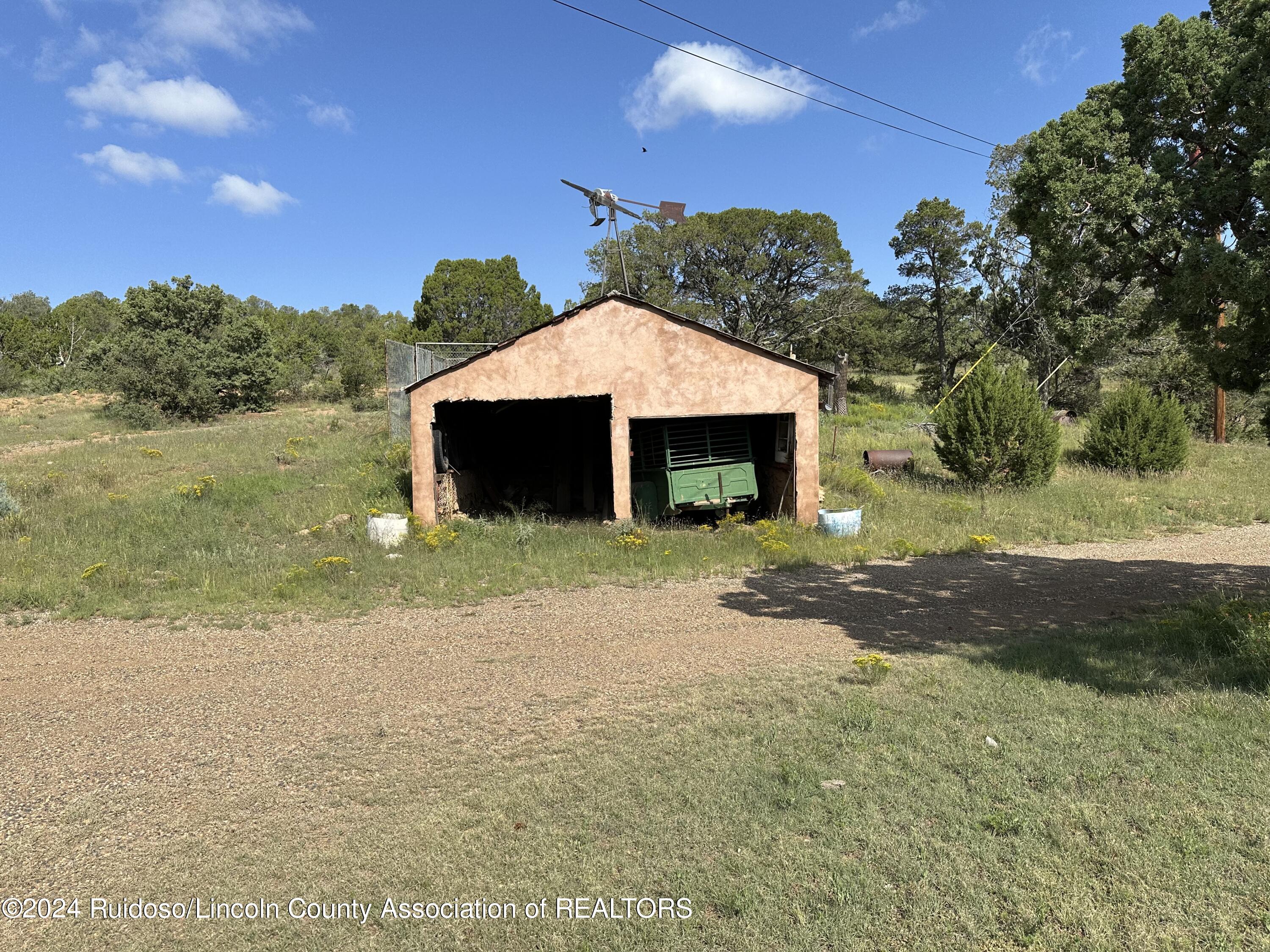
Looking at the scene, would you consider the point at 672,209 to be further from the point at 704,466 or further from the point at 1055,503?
the point at 1055,503

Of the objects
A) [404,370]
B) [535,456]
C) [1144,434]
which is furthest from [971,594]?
[404,370]

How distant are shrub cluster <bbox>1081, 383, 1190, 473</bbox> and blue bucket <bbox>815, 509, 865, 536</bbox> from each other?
10.1 meters

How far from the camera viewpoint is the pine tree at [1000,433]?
15.9m

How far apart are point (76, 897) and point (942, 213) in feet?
119

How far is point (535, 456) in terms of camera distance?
62.0 ft

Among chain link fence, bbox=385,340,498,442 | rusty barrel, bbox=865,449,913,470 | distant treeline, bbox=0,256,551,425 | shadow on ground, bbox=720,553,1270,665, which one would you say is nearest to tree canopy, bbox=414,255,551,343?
distant treeline, bbox=0,256,551,425

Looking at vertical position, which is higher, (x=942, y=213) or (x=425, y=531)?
(x=942, y=213)

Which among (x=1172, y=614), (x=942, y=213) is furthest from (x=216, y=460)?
(x=942, y=213)

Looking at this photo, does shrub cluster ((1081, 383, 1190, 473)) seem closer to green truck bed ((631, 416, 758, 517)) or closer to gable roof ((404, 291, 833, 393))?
gable roof ((404, 291, 833, 393))

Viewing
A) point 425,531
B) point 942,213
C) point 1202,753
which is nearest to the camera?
point 1202,753

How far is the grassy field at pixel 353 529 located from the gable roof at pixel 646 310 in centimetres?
269

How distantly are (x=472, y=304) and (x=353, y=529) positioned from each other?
30.1 meters

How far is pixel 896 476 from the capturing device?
689 inches

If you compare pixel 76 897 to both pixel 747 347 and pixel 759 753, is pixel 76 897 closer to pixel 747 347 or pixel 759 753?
pixel 759 753
